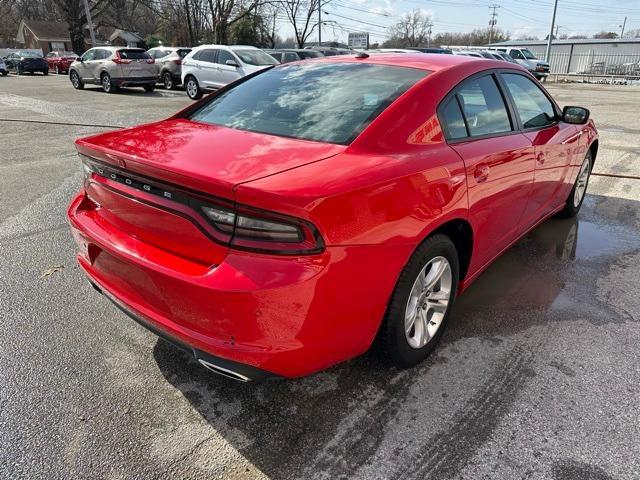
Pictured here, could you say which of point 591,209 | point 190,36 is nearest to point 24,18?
point 190,36

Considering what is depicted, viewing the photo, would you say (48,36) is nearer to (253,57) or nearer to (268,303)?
(253,57)

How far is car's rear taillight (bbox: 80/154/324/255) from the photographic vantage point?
1.83 meters

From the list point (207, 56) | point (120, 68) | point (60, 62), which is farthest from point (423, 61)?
point (60, 62)

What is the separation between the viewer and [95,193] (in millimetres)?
2514

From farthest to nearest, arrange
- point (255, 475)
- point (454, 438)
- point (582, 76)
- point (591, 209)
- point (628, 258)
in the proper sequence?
1. point (582, 76)
2. point (591, 209)
3. point (628, 258)
4. point (454, 438)
5. point (255, 475)

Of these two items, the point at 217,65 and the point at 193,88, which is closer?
the point at 217,65

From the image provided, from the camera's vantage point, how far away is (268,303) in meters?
1.83

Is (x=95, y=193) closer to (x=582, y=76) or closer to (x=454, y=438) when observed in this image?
(x=454, y=438)

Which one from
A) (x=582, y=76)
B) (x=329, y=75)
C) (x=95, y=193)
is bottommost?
(x=582, y=76)

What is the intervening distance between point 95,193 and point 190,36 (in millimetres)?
53492

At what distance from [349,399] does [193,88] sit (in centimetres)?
1611

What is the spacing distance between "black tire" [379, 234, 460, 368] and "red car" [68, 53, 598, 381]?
0.4 inches

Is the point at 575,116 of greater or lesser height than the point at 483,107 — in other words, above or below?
below

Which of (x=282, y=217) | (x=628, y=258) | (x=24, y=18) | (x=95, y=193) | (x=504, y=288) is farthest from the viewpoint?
(x=24, y=18)
